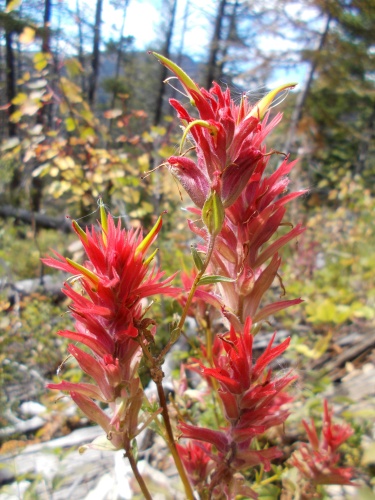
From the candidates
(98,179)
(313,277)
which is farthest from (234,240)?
(313,277)

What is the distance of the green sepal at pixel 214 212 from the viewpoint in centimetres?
49

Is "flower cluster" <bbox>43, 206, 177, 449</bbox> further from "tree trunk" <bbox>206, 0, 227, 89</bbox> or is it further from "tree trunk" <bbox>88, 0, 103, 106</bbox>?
"tree trunk" <bbox>206, 0, 227, 89</bbox>

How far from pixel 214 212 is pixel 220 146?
0.10 metres

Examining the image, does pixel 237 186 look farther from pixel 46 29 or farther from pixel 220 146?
pixel 46 29

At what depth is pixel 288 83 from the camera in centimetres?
52

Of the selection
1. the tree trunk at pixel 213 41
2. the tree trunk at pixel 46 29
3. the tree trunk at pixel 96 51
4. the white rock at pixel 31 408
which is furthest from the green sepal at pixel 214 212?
→ the tree trunk at pixel 213 41

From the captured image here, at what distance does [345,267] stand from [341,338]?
123 centimetres

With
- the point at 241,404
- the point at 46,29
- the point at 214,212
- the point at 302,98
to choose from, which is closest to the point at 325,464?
the point at 241,404

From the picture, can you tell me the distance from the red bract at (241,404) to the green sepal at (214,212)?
0.60ft

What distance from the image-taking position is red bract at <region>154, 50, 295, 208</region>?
0.52 metres

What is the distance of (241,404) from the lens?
63 centimetres

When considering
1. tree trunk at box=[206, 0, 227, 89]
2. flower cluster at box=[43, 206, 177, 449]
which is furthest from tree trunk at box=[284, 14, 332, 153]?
flower cluster at box=[43, 206, 177, 449]

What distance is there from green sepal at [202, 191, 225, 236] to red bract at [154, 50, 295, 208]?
0.08 ft

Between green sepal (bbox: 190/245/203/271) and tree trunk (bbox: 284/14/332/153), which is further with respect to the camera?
tree trunk (bbox: 284/14/332/153)
